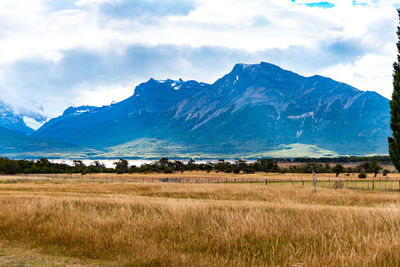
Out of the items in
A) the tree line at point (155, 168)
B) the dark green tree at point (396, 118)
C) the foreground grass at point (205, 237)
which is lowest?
the tree line at point (155, 168)

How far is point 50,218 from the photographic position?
14.8 meters

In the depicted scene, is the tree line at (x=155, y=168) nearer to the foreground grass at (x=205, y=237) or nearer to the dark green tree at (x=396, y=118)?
the dark green tree at (x=396, y=118)

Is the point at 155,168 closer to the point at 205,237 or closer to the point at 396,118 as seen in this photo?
the point at 396,118

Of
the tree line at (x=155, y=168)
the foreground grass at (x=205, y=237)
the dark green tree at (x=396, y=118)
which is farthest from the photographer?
the tree line at (x=155, y=168)

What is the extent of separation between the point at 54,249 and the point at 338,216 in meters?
9.60

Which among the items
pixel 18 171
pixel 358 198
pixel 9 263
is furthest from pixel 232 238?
pixel 18 171

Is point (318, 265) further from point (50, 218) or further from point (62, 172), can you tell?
point (62, 172)

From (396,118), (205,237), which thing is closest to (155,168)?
(396,118)

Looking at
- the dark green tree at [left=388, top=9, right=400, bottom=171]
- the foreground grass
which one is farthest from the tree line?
the foreground grass

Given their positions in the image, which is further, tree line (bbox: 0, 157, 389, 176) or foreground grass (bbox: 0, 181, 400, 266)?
tree line (bbox: 0, 157, 389, 176)

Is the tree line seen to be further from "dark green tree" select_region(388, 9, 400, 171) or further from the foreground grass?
the foreground grass

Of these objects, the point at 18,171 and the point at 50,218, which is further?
the point at 18,171

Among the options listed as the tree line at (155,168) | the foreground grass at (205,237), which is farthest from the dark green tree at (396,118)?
the tree line at (155,168)

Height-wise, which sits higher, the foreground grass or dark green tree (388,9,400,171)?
dark green tree (388,9,400,171)
